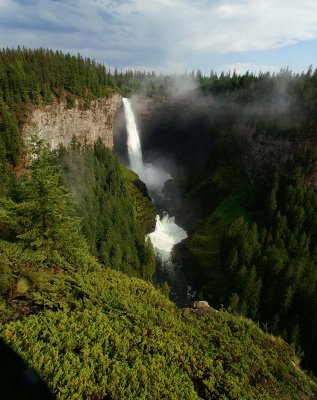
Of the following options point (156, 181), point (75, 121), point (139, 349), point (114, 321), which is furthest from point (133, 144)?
point (139, 349)

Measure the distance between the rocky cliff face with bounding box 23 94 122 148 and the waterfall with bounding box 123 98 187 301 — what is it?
67.1 feet

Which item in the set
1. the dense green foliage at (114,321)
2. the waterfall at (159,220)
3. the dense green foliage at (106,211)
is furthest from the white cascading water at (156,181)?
the dense green foliage at (114,321)

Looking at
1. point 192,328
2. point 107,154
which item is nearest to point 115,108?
point 107,154

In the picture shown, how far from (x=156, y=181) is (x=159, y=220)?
39899 millimetres

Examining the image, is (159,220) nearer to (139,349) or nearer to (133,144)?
(133,144)

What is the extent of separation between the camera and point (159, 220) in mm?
120062

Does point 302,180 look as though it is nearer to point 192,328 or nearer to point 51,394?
point 192,328

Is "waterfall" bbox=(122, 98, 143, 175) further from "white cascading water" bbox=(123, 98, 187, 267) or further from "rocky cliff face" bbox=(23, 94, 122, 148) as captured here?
"rocky cliff face" bbox=(23, 94, 122, 148)

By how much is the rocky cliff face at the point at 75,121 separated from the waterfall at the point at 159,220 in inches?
805

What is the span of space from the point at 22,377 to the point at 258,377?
41.8ft

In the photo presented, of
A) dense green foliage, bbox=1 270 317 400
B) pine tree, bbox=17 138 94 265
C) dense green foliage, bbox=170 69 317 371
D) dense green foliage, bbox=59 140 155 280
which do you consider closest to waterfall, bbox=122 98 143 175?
dense green foliage, bbox=170 69 317 371

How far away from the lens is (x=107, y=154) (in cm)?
10894

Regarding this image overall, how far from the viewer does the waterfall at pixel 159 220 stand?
92.6 metres

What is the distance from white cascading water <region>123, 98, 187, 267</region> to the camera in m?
104
